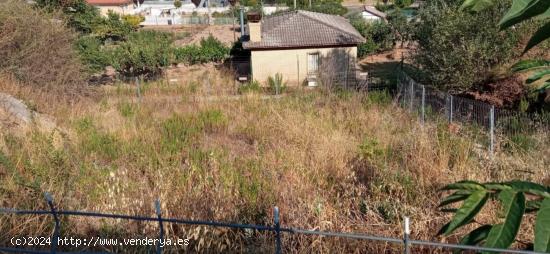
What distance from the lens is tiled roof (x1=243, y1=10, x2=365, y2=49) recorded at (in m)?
21.0

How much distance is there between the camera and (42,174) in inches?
214

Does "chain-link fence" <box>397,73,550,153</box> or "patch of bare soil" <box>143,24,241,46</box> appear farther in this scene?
"patch of bare soil" <box>143,24,241,46</box>

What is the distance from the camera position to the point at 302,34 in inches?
858

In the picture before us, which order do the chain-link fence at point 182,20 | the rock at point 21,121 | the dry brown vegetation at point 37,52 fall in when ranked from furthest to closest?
the chain-link fence at point 182,20, the dry brown vegetation at point 37,52, the rock at point 21,121

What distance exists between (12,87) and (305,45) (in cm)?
1332

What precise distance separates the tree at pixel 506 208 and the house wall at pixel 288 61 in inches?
778

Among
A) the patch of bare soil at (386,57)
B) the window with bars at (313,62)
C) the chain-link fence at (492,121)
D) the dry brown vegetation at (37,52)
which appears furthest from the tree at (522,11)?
the patch of bare soil at (386,57)

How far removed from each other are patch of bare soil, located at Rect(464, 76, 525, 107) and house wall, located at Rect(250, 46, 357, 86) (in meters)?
8.44

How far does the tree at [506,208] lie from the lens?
3.66 ft

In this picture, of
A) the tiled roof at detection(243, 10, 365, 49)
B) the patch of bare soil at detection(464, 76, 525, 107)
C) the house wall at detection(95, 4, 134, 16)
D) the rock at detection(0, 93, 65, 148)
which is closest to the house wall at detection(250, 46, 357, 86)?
the tiled roof at detection(243, 10, 365, 49)

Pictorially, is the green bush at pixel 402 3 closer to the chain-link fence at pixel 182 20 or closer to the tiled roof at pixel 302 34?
the chain-link fence at pixel 182 20

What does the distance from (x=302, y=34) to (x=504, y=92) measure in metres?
10.9

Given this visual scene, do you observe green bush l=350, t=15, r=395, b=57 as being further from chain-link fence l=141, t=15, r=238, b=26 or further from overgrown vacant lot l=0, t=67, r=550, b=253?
overgrown vacant lot l=0, t=67, r=550, b=253

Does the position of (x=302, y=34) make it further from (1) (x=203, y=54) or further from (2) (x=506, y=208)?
(2) (x=506, y=208)
